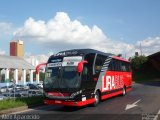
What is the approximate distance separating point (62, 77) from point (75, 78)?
70 centimetres

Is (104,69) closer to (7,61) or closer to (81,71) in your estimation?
(81,71)

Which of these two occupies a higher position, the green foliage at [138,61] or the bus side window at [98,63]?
the green foliage at [138,61]

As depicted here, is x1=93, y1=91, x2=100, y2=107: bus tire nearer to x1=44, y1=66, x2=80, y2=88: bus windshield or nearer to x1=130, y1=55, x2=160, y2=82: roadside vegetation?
x1=44, y1=66, x2=80, y2=88: bus windshield

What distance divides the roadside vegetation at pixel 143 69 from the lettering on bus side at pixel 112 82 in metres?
53.0

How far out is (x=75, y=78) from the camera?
1672cm

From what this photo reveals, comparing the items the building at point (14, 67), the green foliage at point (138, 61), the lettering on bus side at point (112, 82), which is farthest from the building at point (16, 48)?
the lettering on bus side at point (112, 82)

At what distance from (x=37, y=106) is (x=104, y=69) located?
473 centimetres

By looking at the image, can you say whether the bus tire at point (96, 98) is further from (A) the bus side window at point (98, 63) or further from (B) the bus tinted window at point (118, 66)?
(B) the bus tinted window at point (118, 66)

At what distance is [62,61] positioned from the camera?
17500 millimetres

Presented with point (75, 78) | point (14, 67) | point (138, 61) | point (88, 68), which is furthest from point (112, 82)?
point (138, 61)

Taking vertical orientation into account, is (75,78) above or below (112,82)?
above

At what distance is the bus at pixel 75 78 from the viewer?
54.4ft

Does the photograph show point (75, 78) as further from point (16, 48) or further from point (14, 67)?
point (16, 48)

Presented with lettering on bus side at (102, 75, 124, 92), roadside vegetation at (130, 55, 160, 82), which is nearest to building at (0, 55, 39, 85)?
roadside vegetation at (130, 55, 160, 82)
